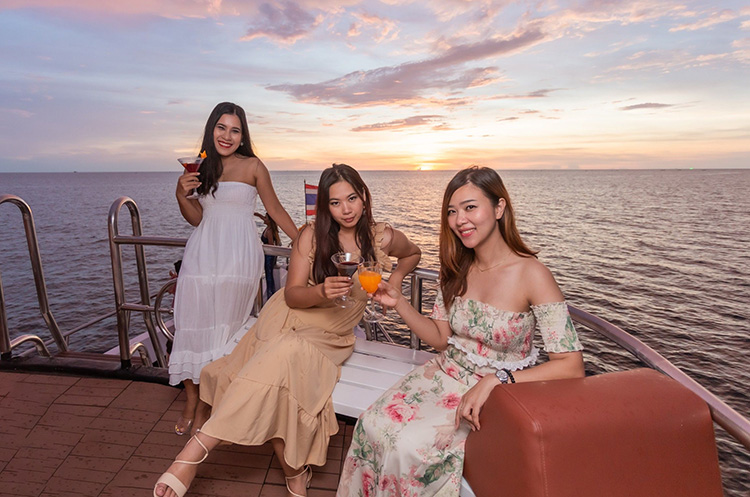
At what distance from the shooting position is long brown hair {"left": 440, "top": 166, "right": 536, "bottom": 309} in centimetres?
207

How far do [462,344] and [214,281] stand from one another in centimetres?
173

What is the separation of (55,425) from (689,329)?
→ 16.3 metres

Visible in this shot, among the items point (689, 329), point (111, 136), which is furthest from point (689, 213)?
point (111, 136)

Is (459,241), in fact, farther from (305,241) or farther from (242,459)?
(242,459)

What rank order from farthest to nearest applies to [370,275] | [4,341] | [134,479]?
[4,341], [134,479], [370,275]

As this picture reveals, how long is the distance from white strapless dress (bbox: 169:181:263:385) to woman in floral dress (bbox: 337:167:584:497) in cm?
124

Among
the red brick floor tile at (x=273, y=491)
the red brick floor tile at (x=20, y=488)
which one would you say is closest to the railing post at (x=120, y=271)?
the red brick floor tile at (x=20, y=488)

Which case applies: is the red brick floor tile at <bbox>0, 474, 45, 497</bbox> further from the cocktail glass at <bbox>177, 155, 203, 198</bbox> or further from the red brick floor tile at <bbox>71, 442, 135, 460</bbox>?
the cocktail glass at <bbox>177, 155, 203, 198</bbox>

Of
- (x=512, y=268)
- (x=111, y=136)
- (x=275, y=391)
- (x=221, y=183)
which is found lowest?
(x=275, y=391)

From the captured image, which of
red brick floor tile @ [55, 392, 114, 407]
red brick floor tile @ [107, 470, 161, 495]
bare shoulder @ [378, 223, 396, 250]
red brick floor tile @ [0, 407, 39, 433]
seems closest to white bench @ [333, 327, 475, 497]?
bare shoulder @ [378, 223, 396, 250]

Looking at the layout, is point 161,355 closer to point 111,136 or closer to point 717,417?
point 717,417

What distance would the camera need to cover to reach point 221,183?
303 centimetres

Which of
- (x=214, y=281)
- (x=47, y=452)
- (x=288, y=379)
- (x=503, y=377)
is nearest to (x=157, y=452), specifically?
(x=47, y=452)

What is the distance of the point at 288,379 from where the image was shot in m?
2.23
